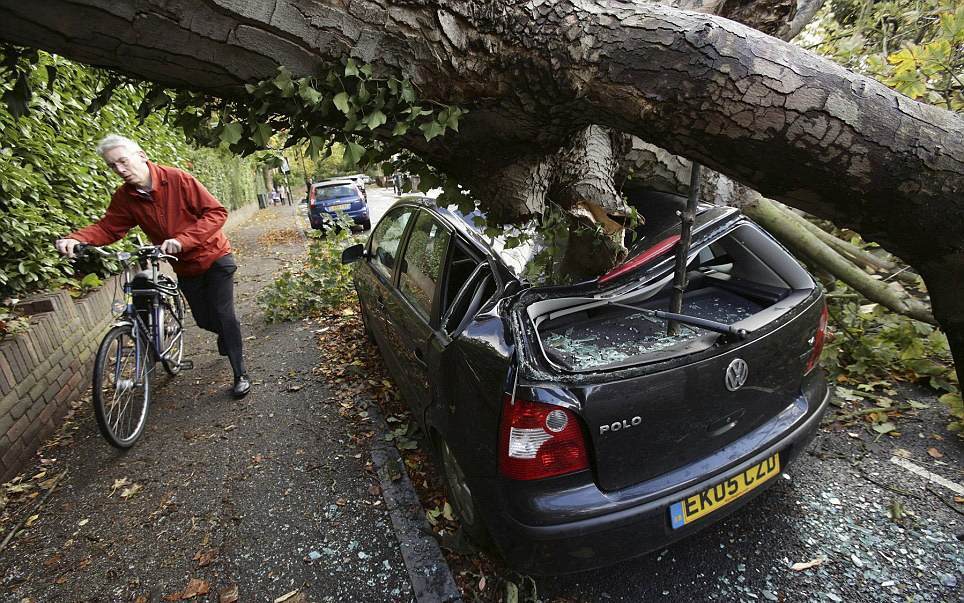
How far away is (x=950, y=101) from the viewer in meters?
3.59

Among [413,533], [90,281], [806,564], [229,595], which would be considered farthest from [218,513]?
[90,281]

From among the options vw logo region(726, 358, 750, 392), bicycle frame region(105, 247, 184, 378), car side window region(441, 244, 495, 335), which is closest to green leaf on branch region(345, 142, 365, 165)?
car side window region(441, 244, 495, 335)

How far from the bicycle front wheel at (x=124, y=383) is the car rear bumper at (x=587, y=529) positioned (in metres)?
2.96

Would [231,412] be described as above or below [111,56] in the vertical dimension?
below

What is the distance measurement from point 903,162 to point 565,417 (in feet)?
4.02

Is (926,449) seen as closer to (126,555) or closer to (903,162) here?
(903,162)

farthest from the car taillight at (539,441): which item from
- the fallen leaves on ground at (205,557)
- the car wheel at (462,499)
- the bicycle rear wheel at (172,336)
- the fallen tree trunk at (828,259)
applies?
the bicycle rear wheel at (172,336)

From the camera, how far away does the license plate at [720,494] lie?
5.91 ft

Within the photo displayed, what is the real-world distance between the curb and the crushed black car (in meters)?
0.23

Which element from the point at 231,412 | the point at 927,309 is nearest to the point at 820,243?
the point at 927,309

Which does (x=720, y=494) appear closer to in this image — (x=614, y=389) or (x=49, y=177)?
(x=614, y=389)

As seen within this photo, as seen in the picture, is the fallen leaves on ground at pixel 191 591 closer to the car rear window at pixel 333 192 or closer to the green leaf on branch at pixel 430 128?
the green leaf on branch at pixel 430 128

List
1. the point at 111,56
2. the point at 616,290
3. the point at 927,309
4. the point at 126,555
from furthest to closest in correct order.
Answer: the point at 927,309, the point at 126,555, the point at 616,290, the point at 111,56

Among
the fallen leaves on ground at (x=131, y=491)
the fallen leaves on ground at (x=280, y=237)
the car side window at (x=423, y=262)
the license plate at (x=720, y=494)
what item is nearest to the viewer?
the license plate at (x=720, y=494)
